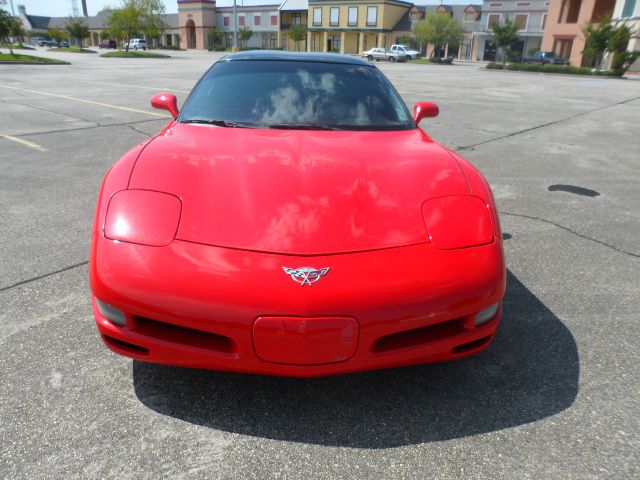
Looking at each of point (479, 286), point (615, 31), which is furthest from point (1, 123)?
point (615, 31)

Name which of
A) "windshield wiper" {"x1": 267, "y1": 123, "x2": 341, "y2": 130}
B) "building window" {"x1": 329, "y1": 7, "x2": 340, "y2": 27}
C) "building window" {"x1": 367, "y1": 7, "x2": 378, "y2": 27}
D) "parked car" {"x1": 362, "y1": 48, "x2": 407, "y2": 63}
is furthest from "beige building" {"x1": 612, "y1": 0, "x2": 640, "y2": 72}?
"windshield wiper" {"x1": 267, "y1": 123, "x2": 341, "y2": 130}

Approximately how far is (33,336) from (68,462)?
37.8 inches

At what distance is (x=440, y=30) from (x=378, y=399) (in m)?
58.9

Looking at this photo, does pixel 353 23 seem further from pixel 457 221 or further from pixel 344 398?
pixel 344 398

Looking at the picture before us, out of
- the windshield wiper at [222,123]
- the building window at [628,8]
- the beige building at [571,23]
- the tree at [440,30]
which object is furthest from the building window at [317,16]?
the windshield wiper at [222,123]

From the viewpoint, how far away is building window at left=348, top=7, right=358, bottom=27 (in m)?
64.6

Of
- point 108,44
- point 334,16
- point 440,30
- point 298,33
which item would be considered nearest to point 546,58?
point 440,30

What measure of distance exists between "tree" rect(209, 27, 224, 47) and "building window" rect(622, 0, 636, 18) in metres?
56.3

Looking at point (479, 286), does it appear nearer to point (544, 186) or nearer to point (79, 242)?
point (79, 242)

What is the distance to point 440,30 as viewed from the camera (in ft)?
176

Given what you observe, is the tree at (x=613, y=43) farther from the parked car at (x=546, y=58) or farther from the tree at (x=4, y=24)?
the tree at (x=4, y=24)

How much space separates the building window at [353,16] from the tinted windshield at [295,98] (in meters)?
68.3

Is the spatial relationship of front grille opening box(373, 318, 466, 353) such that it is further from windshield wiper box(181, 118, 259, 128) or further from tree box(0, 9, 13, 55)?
tree box(0, 9, 13, 55)

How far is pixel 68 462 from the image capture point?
5.54 ft
